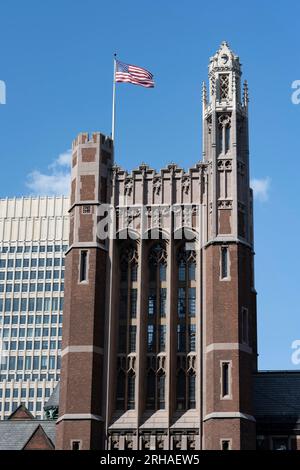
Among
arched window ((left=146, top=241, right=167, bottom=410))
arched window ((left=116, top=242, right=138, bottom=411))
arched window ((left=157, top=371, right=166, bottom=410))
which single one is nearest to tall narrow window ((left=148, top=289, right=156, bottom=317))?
arched window ((left=146, top=241, right=167, bottom=410))

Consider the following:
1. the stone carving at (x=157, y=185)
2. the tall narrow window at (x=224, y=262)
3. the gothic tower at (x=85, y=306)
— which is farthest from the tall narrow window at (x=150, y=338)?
the stone carving at (x=157, y=185)

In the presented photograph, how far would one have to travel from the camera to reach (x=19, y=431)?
6109 cm

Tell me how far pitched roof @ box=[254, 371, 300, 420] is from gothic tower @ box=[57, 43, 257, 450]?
10.4 ft

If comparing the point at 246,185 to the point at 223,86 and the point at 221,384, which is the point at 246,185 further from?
the point at 221,384

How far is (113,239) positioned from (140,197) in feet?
9.25

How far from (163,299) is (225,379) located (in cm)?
598

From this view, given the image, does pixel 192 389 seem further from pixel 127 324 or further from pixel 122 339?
pixel 127 324

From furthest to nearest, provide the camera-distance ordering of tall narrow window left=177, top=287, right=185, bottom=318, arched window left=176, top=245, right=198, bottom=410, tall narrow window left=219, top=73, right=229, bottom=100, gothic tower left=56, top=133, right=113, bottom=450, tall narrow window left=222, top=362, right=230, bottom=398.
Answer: tall narrow window left=219, top=73, right=229, bottom=100 < tall narrow window left=177, top=287, right=185, bottom=318 < arched window left=176, top=245, right=198, bottom=410 < gothic tower left=56, top=133, right=113, bottom=450 < tall narrow window left=222, top=362, right=230, bottom=398

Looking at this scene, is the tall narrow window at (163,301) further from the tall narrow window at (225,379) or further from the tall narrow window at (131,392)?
the tall narrow window at (225,379)

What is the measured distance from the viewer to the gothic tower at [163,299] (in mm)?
51031

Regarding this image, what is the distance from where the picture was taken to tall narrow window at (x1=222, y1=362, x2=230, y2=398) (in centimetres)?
5056

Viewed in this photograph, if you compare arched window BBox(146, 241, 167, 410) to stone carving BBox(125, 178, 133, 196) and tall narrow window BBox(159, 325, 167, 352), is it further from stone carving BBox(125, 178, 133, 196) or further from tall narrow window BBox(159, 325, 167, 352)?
stone carving BBox(125, 178, 133, 196)

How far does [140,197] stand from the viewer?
182 feet
